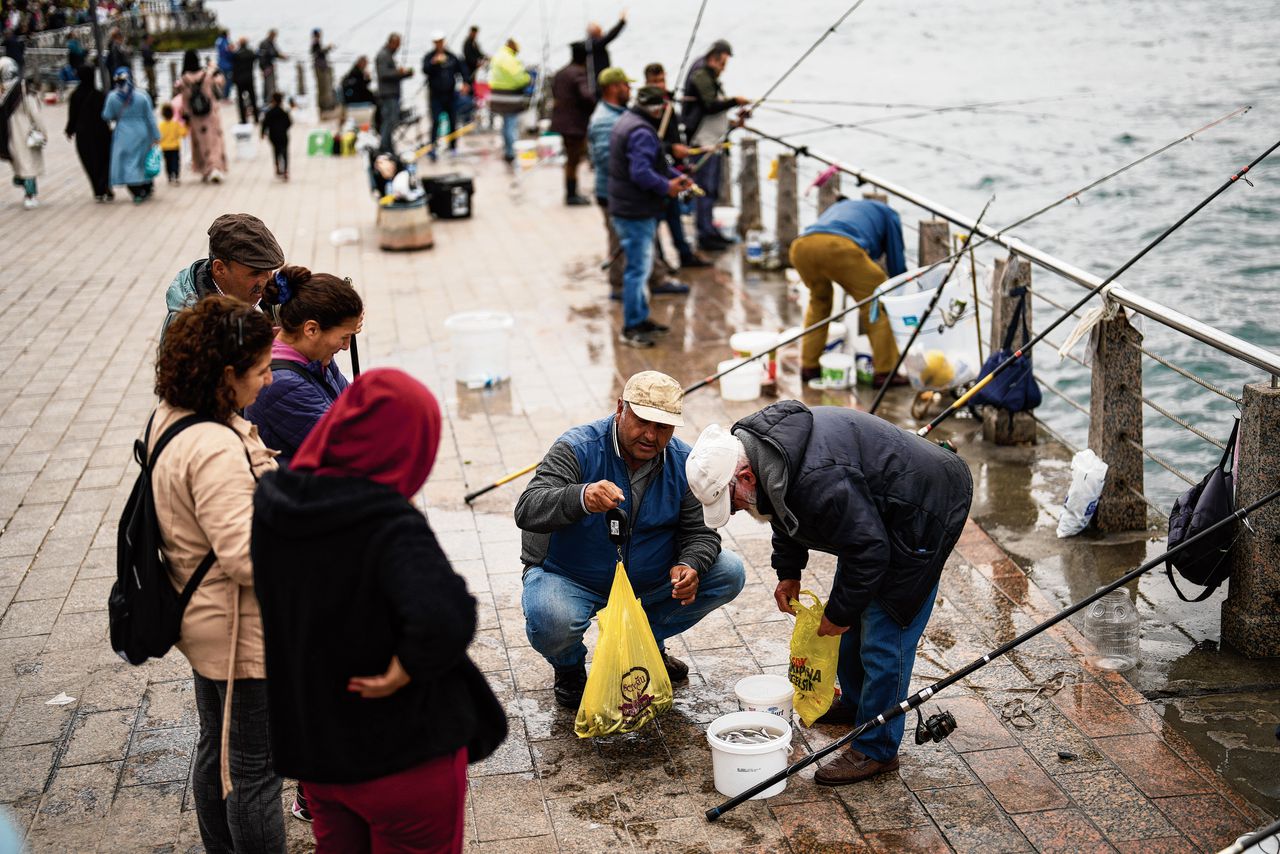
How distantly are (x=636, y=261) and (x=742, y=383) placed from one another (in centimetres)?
185

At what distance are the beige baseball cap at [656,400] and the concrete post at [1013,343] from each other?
3674 mm

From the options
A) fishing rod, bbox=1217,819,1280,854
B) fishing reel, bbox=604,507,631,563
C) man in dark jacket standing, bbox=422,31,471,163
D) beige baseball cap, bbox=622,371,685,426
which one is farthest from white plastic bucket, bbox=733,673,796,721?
man in dark jacket standing, bbox=422,31,471,163

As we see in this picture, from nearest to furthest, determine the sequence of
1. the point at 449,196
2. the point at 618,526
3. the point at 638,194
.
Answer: the point at 618,526, the point at 638,194, the point at 449,196

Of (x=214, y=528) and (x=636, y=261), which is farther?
(x=636, y=261)

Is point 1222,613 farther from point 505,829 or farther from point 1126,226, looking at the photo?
point 1126,226

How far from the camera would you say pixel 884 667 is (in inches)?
164

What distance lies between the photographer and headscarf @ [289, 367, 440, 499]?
8.36 ft

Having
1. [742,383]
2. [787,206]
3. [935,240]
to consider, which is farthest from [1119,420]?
[787,206]

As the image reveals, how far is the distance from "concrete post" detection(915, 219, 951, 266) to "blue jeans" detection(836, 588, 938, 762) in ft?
15.6

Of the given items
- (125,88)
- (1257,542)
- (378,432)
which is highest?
(125,88)

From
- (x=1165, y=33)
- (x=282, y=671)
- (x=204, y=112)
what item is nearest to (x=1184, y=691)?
(x=282, y=671)

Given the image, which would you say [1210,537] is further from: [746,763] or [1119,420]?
[746,763]

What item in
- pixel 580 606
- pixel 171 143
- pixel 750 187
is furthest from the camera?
pixel 171 143

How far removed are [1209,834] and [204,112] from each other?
639 inches
